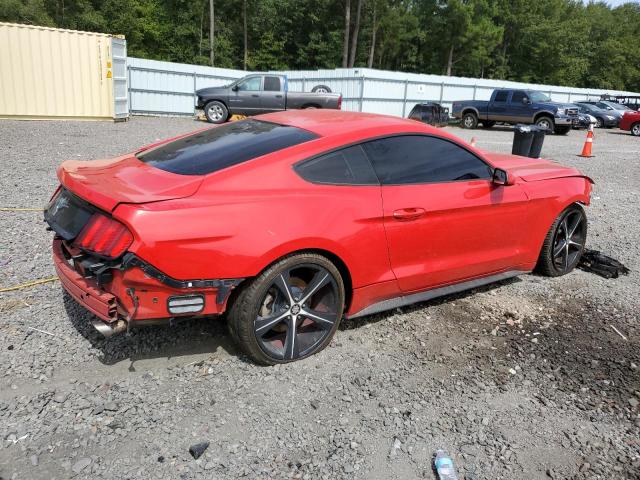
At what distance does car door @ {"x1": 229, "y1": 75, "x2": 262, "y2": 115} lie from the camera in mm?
18750

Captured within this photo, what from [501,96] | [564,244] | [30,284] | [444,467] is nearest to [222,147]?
[30,284]

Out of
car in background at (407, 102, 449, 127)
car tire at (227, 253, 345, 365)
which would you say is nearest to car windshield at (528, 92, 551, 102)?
car in background at (407, 102, 449, 127)

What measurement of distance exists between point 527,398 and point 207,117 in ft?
57.6

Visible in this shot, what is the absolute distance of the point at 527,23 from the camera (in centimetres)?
6531

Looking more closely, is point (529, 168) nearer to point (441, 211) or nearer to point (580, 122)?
point (441, 211)

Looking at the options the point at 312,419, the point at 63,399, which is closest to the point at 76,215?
the point at 63,399

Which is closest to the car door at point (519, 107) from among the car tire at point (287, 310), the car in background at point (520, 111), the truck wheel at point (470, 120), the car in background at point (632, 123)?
the car in background at point (520, 111)

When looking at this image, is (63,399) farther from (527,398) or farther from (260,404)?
(527,398)

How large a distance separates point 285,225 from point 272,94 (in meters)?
16.5

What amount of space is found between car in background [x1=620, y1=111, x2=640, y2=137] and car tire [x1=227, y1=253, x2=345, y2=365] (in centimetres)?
2629

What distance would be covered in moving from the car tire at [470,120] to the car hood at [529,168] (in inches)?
823

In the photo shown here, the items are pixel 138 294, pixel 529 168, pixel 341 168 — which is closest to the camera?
pixel 138 294

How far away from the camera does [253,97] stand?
18.7 meters

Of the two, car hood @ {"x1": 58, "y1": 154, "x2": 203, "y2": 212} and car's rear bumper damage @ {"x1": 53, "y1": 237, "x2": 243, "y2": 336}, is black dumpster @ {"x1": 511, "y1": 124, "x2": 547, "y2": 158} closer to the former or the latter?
car hood @ {"x1": 58, "y1": 154, "x2": 203, "y2": 212}
